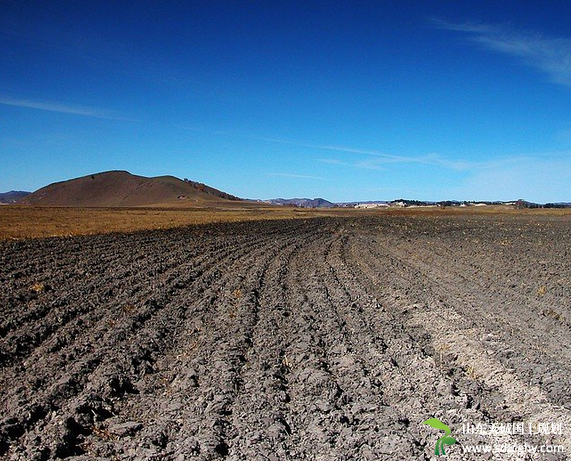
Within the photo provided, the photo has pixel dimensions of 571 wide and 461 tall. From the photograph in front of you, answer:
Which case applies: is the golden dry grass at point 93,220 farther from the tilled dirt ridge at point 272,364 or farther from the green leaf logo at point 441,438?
the green leaf logo at point 441,438

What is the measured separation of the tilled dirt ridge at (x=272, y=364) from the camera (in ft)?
16.0

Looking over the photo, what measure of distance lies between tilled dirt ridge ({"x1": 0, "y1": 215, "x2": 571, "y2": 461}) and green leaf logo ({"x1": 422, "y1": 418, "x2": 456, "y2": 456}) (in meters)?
0.10

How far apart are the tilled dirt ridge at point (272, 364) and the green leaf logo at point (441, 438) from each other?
0.33 feet

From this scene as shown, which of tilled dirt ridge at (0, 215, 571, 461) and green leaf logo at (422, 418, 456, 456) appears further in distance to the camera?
tilled dirt ridge at (0, 215, 571, 461)

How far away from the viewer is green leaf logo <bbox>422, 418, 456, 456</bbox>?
14.9 ft

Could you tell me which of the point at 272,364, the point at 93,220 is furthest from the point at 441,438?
the point at 93,220

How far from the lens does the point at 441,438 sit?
15.7 feet

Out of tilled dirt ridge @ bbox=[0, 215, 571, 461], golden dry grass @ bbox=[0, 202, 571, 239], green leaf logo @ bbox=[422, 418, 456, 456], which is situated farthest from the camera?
golden dry grass @ bbox=[0, 202, 571, 239]

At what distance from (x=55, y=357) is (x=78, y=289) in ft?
18.9

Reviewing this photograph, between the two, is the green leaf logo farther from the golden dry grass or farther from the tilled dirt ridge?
the golden dry grass

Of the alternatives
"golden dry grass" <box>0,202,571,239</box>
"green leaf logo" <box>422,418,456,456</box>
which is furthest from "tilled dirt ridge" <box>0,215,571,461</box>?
"golden dry grass" <box>0,202,571,239</box>

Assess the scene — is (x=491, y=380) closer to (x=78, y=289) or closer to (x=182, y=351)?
(x=182, y=351)

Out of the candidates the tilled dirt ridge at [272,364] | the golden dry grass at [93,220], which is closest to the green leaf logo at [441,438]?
the tilled dirt ridge at [272,364]

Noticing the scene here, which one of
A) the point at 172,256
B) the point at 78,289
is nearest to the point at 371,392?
the point at 78,289
